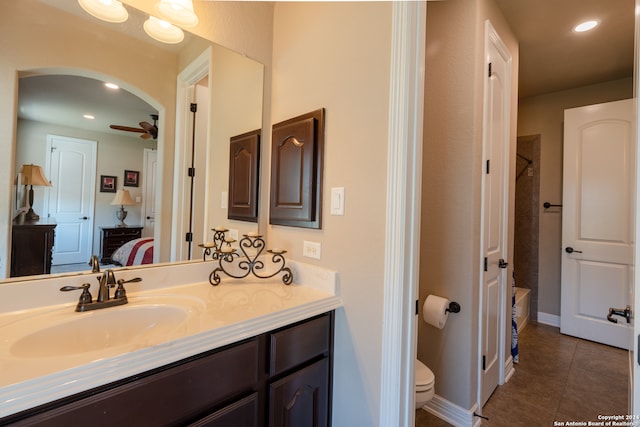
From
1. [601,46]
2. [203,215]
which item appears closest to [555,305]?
[601,46]

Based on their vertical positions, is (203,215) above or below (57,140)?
below

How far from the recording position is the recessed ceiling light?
2068 mm

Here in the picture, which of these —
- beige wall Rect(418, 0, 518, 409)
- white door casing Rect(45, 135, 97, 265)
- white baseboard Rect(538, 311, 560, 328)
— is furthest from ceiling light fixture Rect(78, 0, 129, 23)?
white baseboard Rect(538, 311, 560, 328)

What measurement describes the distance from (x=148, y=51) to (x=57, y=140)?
54 centimetres

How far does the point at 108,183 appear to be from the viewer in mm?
1228

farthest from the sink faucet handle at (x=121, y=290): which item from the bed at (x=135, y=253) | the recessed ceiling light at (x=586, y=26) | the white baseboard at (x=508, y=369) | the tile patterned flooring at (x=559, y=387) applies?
the recessed ceiling light at (x=586, y=26)

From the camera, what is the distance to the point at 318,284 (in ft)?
4.39

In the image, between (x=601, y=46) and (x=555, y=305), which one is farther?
(x=555, y=305)

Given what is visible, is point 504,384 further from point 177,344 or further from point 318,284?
point 177,344

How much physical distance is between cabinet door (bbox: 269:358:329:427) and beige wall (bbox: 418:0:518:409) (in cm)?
90

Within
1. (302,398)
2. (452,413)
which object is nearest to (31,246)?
(302,398)

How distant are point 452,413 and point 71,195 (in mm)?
2248

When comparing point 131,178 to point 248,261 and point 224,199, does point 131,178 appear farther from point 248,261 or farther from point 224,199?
point 248,261

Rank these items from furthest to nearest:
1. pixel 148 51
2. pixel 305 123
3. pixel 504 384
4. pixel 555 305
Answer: pixel 555 305
pixel 504 384
pixel 305 123
pixel 148 51
